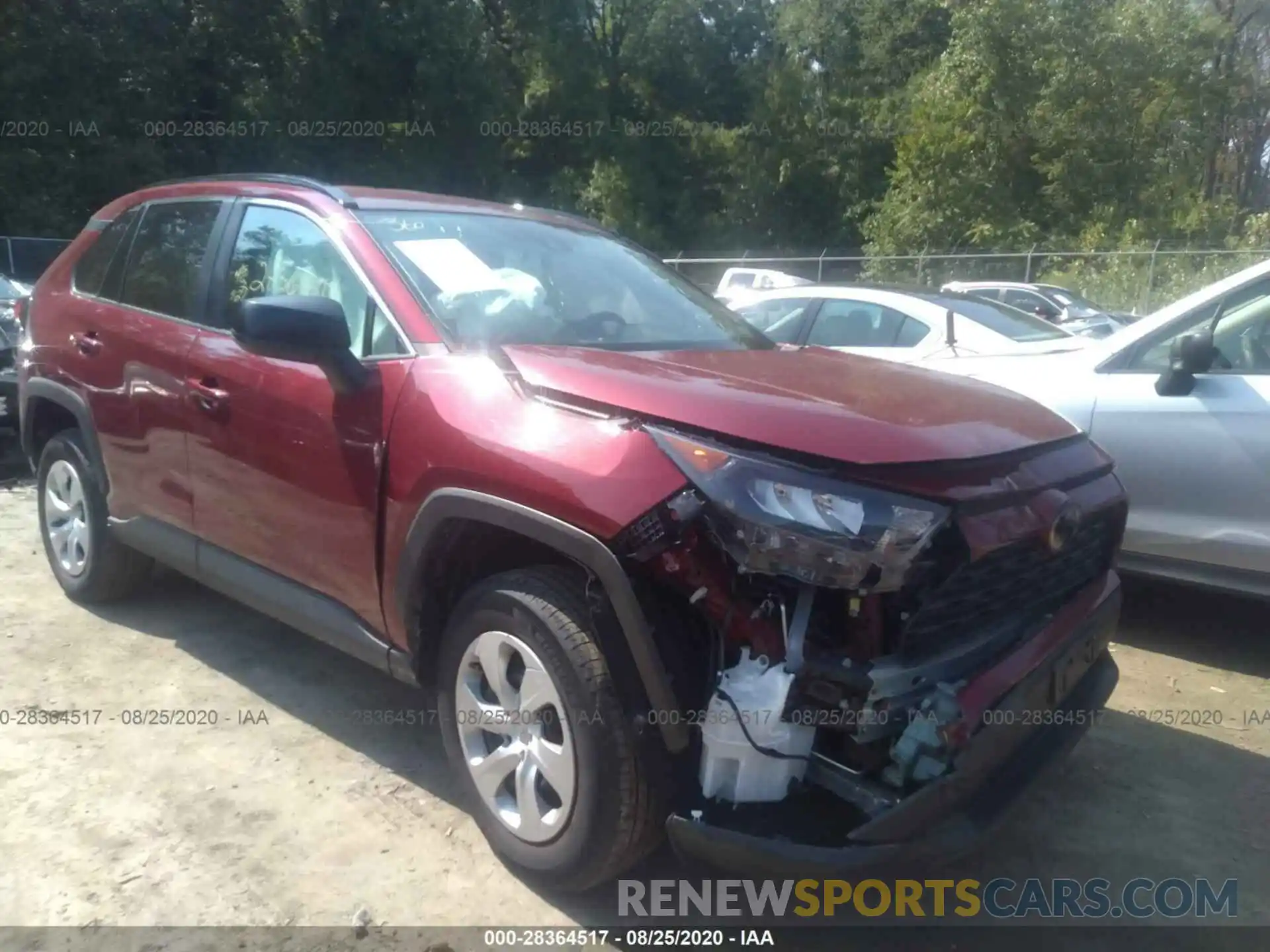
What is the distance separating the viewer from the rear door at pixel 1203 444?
447 centimetres

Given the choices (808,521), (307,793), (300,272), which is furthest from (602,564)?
→ (300,272)

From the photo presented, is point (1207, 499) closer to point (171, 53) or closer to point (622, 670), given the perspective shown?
point (622, 670)

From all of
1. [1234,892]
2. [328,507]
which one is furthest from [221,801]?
[1234,892]

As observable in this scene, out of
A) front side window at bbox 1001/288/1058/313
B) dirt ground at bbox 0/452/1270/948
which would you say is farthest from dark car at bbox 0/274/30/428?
front side window at bbox 1001/288/1058/313

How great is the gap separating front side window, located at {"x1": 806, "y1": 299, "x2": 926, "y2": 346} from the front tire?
15.0 ft

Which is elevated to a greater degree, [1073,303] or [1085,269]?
[1085,269]

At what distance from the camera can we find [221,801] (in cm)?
347

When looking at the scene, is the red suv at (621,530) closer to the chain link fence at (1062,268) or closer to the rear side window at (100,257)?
the rear side window at (100,257)

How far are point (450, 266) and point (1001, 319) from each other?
469cm

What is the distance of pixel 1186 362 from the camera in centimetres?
460

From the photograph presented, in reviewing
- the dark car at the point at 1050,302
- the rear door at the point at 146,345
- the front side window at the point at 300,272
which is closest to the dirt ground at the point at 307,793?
the rear door at the point at 146,345

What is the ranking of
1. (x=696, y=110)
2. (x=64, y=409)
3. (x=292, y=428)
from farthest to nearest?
1. (x=696, y=110)
2. (x=64, y=409)
3. (x=292, y=428)

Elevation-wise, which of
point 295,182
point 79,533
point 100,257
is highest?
point 295,182

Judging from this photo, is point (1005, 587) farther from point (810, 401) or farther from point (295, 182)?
point (295, 182)
